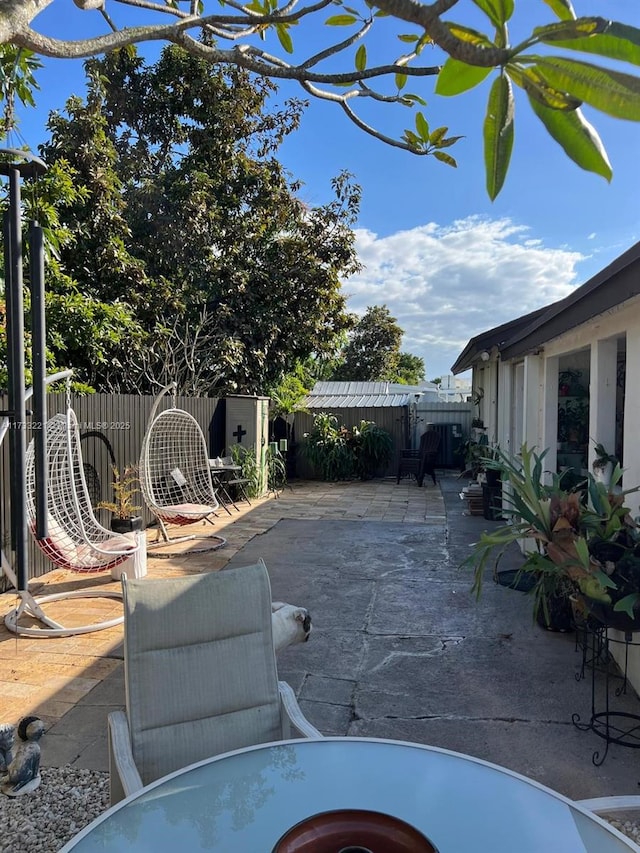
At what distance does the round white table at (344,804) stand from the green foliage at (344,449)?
32.4 feet

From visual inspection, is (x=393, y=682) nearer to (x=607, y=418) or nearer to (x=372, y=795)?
(x=372, y=795)

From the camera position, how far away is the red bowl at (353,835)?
3.76 ft

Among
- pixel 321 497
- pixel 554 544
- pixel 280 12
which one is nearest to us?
pixel 280 12

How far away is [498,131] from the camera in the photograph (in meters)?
0.99

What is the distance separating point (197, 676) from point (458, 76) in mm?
1754

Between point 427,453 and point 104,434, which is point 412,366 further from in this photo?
point 104,434

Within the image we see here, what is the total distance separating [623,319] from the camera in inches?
132

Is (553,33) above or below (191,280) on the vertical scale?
below

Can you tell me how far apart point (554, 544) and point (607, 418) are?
A: 5.24ft

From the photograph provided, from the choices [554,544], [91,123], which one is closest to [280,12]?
[554,544]

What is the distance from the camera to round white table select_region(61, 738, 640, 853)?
4.05ft

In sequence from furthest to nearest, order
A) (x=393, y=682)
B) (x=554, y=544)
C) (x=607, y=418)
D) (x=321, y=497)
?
(x=321, y=497)
(x=607, y=418)
(x=393, y=682)
(x=554, y=544)

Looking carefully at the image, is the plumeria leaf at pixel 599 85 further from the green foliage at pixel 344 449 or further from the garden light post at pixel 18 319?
the green foliage at pixel 344 449

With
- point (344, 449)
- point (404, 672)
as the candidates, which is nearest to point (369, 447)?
point (344, 449)
